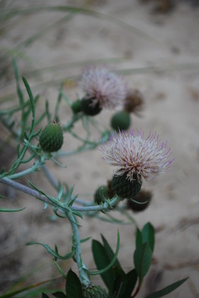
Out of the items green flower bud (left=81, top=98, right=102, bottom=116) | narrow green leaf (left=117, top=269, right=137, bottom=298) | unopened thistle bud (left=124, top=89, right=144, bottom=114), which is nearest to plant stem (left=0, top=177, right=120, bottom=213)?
narrow green leaf (left=117, top=269, right=137, bottom=298)

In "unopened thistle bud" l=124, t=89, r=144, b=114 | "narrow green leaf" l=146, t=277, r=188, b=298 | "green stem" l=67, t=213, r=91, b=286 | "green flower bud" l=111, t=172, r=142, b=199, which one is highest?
"unopened thistle bud" l=124, t=89, r=144, b=114

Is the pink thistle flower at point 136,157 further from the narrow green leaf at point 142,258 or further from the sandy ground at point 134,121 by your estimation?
the sandy ground at point 134,121

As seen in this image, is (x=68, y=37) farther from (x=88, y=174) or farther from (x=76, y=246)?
(x=76, y=246)

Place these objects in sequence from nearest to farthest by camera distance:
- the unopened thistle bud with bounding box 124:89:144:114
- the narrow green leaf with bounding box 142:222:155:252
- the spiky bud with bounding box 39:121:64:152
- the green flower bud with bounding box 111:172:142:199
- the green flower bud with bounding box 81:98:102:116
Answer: the green flower bud with bounding box 111:172:142:199, the spiky bud with bounding box 39:121:64:152, the narrow green leaf with bounding box 142:222:155:252, the green flower bud with bounding box 81:98:102:116, the unopened thistle bud with bounding box 124:89:144:114

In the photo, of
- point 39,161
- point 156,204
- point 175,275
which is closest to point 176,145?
point 156,204

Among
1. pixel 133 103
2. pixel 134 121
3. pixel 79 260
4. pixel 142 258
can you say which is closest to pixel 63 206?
pixel 79 260

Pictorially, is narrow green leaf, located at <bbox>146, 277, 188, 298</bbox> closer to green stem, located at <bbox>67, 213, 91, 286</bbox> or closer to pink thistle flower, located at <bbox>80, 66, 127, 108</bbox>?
green stem, located at <bbox>67, 213, 91, 286</bbox>
